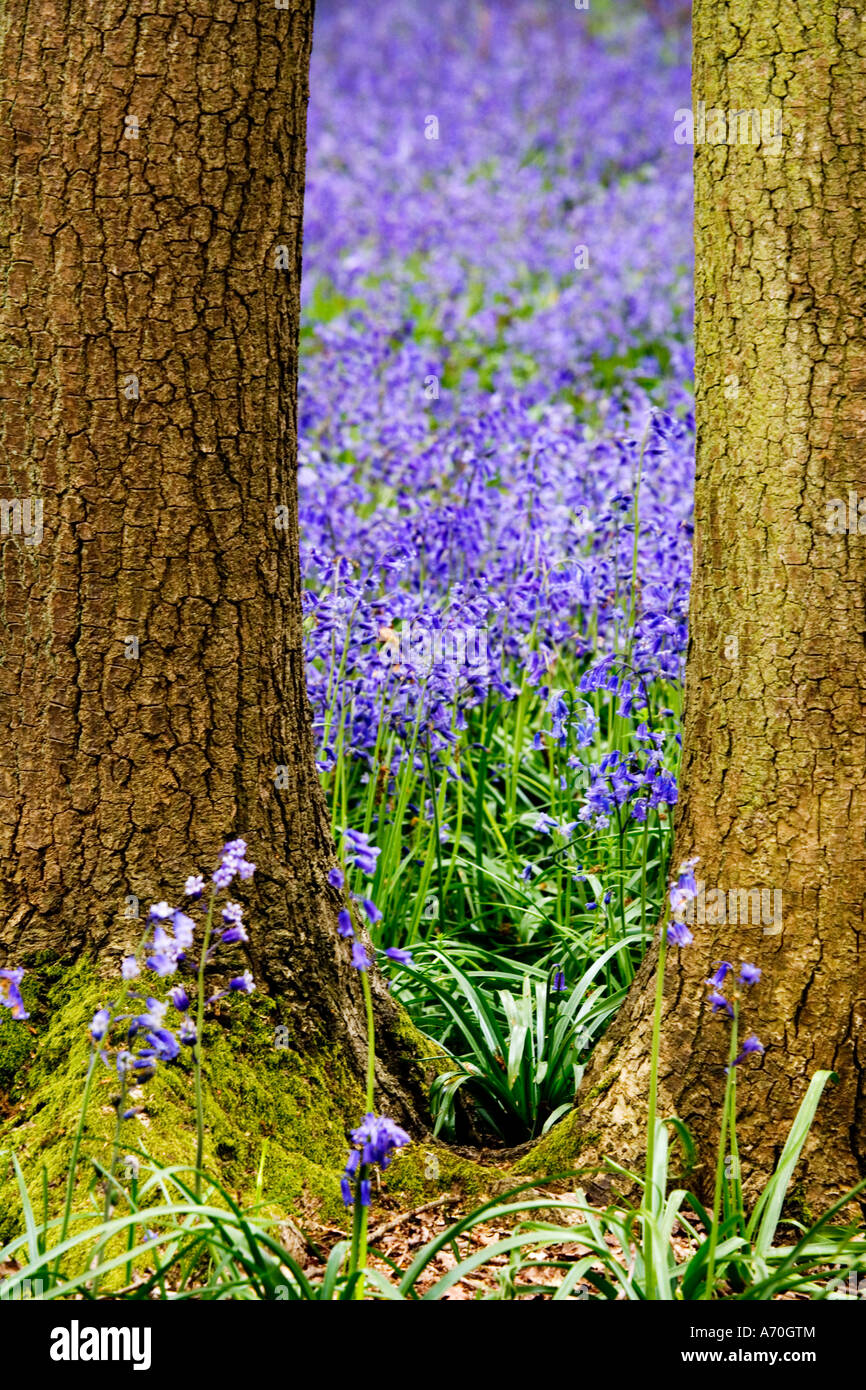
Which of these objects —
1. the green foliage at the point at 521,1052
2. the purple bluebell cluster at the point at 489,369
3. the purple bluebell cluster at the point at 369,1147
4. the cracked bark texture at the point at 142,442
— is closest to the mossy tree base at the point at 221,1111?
the cracked bark texture at the point at 142,442

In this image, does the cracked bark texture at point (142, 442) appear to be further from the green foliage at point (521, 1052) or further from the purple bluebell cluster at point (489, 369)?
the purple bluebell cluster at point (489, 369)

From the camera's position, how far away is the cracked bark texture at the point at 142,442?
2.39 meters

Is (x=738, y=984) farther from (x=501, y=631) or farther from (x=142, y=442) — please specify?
(x=501, y=631)

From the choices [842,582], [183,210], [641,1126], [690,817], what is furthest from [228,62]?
[641,1126]

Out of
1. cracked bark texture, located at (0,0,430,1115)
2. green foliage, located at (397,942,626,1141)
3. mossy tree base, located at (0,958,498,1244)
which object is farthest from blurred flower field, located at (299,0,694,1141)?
cracked bark texture, located at (0,0,430,1115)

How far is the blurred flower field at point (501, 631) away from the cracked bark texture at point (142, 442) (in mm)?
471

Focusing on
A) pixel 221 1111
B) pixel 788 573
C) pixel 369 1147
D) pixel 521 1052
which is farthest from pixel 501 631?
pixel 369 1147

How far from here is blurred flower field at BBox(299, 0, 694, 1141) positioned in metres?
3.16

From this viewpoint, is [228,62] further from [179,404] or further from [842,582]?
[842,582]

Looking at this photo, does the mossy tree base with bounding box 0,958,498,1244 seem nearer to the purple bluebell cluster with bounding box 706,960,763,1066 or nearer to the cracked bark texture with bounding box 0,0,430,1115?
the cracked bark texture with bounding box 0,0,430,1115

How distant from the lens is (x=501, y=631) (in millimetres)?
4352

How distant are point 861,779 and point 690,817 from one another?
33 cm

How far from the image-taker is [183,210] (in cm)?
240

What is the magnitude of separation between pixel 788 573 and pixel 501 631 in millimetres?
1996
